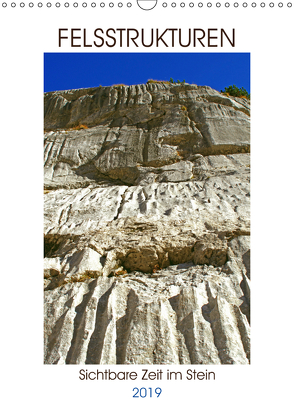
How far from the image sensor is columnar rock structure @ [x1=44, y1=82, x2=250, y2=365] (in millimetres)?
5098

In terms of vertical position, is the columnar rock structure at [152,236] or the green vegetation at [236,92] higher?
the green vegetation at [236,92]

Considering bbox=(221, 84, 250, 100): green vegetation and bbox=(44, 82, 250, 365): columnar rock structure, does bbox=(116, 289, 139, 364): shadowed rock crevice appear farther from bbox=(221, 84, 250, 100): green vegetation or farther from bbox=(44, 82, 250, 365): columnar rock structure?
bbox=(221, 84, 250, 100): green vegetation

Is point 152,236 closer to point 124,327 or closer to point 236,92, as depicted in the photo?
point 124,327

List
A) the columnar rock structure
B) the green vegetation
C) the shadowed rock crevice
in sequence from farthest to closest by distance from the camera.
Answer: the green vegetation → the columnar rock structure → the shadowed rock crevice

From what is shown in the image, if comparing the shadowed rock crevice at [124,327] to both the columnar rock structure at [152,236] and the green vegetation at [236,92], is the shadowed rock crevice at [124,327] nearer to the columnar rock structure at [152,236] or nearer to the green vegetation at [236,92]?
the columnar rock structure at [152,236]

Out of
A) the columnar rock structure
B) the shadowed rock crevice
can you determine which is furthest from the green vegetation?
the shadowed rock crevice

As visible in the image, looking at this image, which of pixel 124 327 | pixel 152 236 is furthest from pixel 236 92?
pixel 124 327

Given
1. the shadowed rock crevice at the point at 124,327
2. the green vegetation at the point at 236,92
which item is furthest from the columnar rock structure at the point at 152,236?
the green vegetation at the point at 236,92

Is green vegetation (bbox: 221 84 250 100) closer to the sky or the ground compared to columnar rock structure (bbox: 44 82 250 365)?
closer to the sky

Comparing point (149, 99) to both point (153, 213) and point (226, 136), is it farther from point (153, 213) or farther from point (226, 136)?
point (153, 213)

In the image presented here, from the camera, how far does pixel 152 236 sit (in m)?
7.43

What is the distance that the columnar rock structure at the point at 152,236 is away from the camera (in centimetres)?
510

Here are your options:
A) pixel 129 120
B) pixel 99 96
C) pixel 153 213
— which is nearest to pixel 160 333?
pixel 153 213

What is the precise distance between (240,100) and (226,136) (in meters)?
3.52
